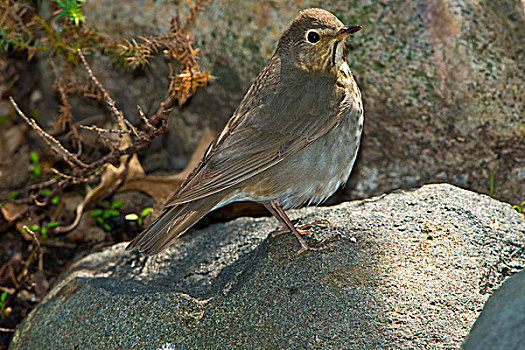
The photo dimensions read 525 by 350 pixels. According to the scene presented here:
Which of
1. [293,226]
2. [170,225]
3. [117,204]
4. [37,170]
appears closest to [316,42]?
[293,226]

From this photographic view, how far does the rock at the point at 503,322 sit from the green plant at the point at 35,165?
3892mm

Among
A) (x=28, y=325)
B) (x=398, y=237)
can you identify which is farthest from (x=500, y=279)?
(x=28, y=325)

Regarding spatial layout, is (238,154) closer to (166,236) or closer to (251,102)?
(251,102)

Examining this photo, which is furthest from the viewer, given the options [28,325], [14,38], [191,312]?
[14,38]

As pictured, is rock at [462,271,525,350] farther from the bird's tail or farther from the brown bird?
the bird's tail

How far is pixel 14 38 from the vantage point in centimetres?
467

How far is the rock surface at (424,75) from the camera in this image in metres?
4.21

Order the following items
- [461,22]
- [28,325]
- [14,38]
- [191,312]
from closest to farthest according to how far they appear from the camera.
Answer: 1. [191,312]
2. [28,325]
3. [461,22]
4. [14,38]

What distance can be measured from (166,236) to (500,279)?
1.81 metres

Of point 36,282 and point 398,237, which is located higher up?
point 398,237

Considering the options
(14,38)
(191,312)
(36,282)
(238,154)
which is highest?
(14,38)

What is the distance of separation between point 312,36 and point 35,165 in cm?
284

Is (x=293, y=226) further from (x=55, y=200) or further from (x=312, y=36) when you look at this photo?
(x=55, y=200)

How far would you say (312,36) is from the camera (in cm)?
364
